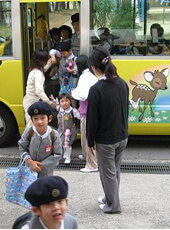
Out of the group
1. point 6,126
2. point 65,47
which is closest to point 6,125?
point 6,126

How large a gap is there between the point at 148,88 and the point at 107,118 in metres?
2.44

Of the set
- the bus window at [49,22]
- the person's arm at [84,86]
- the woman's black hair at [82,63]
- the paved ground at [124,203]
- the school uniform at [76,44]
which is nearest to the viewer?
the paved ground at [124,203]

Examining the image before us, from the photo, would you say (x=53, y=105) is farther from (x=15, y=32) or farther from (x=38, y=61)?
(x=15, y=32)

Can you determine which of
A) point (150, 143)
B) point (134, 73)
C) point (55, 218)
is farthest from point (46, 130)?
point (150, 143)

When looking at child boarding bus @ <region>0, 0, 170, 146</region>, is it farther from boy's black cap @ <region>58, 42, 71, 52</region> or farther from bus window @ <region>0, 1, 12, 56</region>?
boy's black cap @ <region>58, 42, 71, 52</region>

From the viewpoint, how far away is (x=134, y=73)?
632 cm

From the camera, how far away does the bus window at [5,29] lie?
6379 millimetres

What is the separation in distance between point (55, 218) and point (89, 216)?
2209 millimetres

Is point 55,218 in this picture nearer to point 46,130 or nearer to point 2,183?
point 46,130

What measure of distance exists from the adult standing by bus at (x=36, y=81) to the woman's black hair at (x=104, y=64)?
192 cm

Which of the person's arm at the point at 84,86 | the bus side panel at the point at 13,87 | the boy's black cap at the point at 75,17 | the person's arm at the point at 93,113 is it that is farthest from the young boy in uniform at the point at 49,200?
the boy's black cap at the point at 75,17

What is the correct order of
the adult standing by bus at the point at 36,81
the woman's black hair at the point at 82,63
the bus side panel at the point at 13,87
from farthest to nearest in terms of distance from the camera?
the bus side panel at the point at 13,87 → the adult standing by bus at the point at 36,81 → the woman's black hair at the point at 82,63

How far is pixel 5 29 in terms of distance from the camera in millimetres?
6441

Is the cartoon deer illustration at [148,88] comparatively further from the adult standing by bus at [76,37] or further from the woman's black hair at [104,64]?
the woman's black hair at [104,64]
